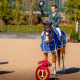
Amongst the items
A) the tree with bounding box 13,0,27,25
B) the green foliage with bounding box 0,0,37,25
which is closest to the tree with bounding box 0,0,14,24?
the green foliage with bounding box 0,0,37,25

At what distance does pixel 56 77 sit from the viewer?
751 centimetres

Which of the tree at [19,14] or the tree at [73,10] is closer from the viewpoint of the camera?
the tree at [73,10]

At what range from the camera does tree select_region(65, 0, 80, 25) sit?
35162mm

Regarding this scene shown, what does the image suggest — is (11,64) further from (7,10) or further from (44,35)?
(7,10)

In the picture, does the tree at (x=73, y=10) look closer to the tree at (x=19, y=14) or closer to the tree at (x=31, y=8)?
the tree at (x=31, y=8)

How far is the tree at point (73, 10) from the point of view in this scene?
35162 millimetres

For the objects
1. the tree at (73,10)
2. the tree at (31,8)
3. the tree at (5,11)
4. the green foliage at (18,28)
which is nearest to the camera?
the green foliage at (18,28)

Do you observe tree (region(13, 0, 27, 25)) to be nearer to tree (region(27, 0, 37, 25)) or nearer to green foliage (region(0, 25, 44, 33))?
tree (region(27, 0, 37, 25))

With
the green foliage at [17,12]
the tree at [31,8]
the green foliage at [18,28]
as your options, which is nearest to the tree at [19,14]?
the green foliage at [17,12]

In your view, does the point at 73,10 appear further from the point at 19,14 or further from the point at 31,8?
the point at 19,14

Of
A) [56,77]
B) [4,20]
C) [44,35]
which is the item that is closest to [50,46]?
[44,35]

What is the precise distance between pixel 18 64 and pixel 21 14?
26.3 m

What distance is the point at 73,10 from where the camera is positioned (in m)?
36.7

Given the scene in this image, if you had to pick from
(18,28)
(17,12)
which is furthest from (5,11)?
(18,28)
